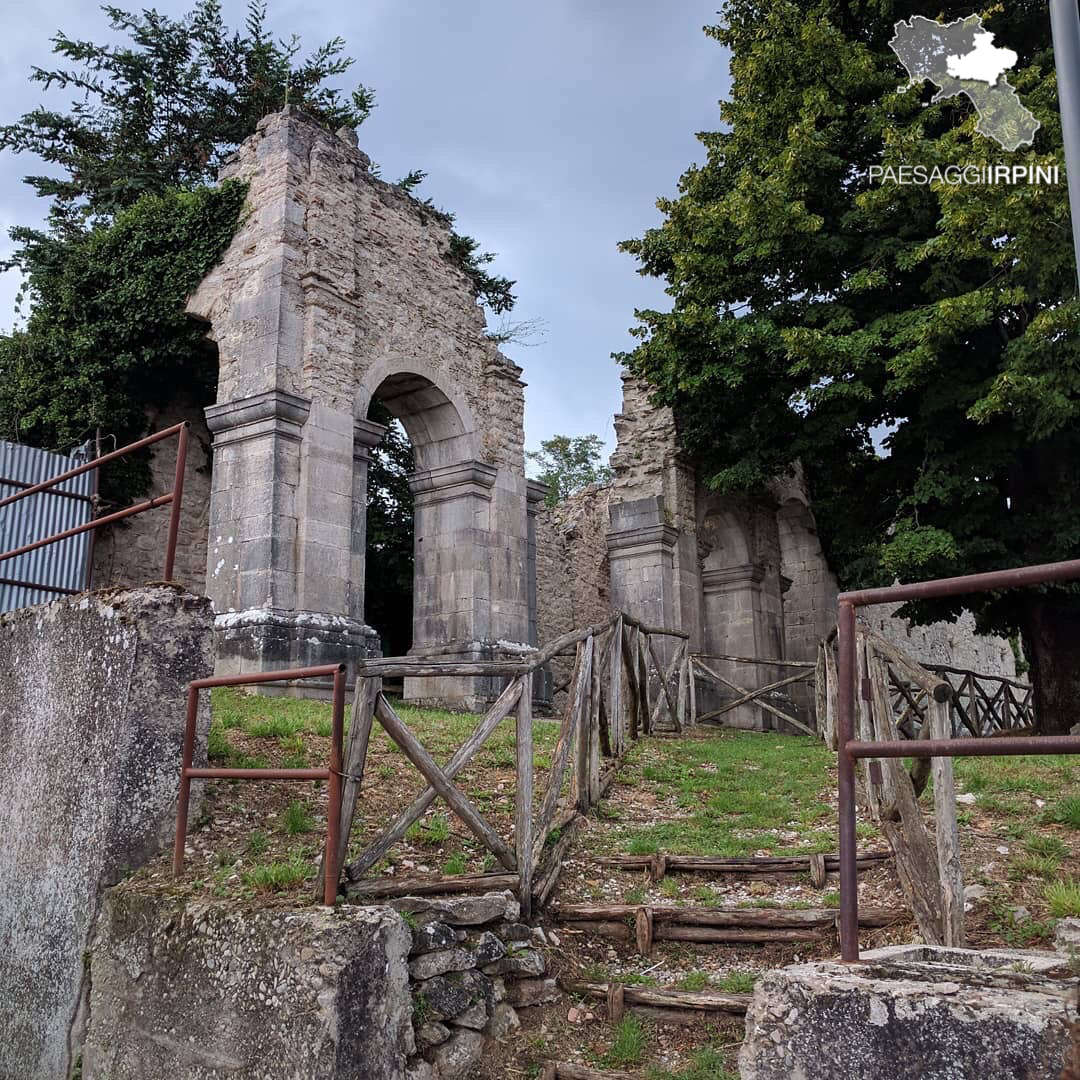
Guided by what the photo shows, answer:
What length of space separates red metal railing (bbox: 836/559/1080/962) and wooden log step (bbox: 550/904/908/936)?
216 cm

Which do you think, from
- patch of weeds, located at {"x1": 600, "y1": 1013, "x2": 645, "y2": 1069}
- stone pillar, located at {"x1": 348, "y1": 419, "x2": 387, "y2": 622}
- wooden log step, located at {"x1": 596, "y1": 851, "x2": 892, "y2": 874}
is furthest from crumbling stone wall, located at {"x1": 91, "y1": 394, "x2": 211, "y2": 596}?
patch of weeds, located at {"x1": 600, "y1": 1013, "x2": 645, "y2": 1069}

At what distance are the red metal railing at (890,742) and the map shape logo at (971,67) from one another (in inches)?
355

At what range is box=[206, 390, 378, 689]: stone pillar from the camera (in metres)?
10.7

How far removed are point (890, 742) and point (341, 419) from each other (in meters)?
10.3

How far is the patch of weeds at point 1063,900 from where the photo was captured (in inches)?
156

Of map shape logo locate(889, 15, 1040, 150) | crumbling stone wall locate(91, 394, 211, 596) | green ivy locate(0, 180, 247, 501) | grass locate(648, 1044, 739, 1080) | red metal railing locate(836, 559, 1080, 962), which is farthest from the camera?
crumbling stone wall locate(91, 394, 211, 596)

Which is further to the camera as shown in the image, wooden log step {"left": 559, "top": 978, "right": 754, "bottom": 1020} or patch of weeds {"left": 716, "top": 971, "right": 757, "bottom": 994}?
patch of weeds {"left": 716, "top": 971, "right": 757, "bottom": 994}

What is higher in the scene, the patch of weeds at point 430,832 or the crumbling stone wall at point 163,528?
the crumbling stone wall at point 163,528

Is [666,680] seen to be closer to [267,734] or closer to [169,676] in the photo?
[267,734]

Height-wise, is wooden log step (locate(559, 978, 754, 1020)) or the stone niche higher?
the stone niche

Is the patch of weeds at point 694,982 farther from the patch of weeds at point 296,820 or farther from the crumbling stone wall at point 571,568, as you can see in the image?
the crumbling stone wall at point 571,568

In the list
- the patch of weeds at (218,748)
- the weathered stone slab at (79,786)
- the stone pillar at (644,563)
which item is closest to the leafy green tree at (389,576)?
the stone pillar at (644,563)

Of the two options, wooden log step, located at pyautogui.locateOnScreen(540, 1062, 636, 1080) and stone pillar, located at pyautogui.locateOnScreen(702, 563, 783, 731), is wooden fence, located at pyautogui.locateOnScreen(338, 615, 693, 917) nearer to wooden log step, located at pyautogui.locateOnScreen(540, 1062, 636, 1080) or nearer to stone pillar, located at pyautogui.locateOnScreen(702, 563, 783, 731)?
wooden log step, located at pyautogui.locateOnScreen(540, 1062, 636, 1080)

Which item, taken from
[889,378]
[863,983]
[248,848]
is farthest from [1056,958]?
[889,378]
